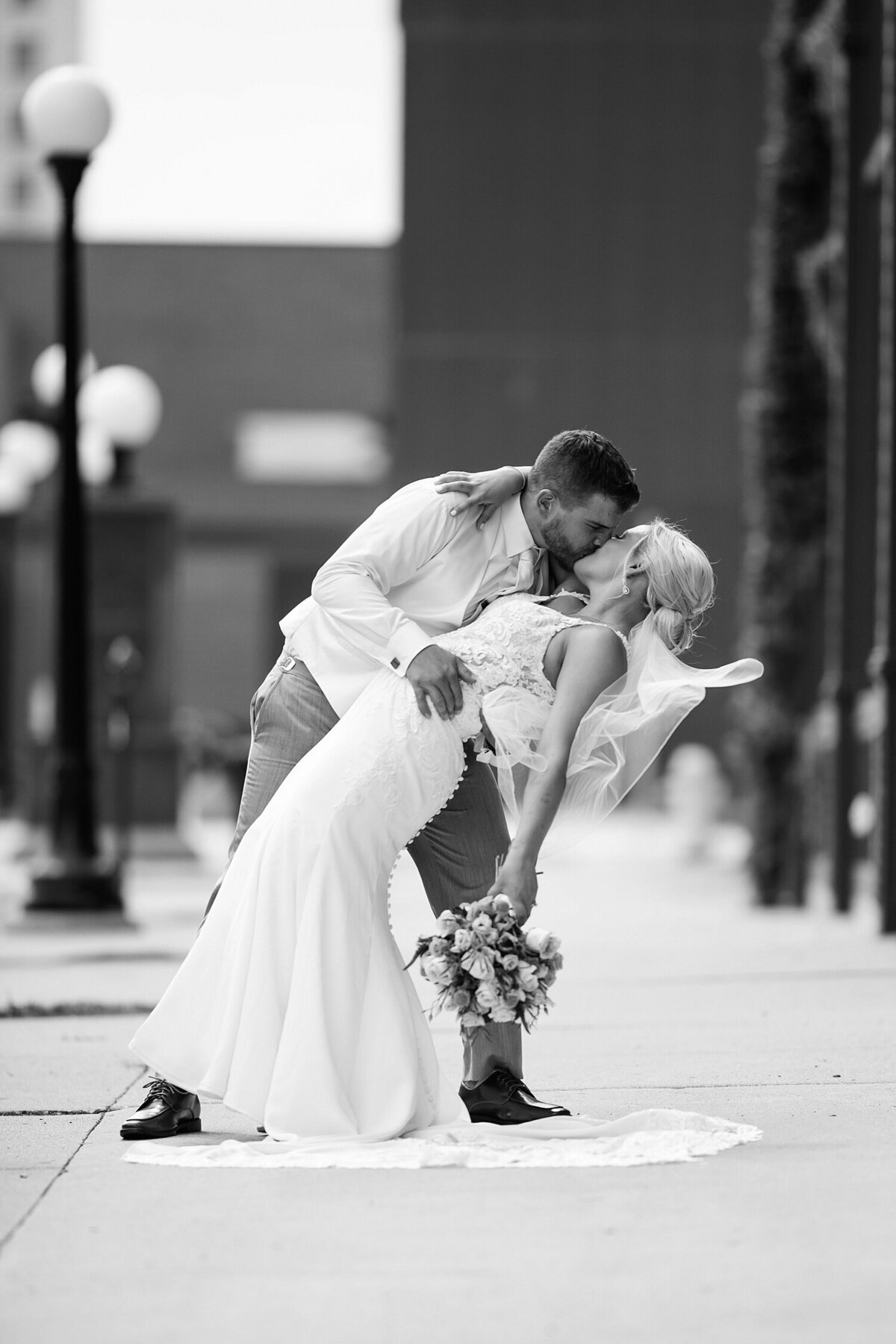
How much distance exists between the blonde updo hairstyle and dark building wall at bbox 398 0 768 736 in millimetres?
33238

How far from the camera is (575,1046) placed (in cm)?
660

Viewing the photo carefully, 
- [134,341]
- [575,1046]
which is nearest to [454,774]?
[575,1046]

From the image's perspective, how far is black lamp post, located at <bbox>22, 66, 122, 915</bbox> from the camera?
1173 cm

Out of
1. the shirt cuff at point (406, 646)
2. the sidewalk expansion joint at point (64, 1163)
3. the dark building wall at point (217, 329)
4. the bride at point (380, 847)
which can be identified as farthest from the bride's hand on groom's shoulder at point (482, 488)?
the dark building wall at point (217, 329)

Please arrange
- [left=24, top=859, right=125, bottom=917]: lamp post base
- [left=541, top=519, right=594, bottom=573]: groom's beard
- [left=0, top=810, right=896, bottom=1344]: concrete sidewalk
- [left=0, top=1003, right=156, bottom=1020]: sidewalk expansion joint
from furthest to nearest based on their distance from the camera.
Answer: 1. [left=24, top=859, right=125, bottom=917]: lamp post base
2. [left=0, top=1003, right=156, bottom=1020]: sidewalk expansion joint
3. [left=541, top=519, right=594, bottom=573]: groom's beard
4. [left=0, top=810, right=896, bottom=1344]: concrete sidewalk

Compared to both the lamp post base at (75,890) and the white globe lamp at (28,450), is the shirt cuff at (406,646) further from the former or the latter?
the white globe lamp at (28,450)

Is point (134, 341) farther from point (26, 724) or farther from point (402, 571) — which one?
point (402, 571)

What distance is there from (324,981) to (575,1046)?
6.86 feet

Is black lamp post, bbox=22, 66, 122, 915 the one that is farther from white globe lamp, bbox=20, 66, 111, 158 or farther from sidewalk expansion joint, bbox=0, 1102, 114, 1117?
sidewalk expansion joint, bbox=0, 1102, 114, 1117

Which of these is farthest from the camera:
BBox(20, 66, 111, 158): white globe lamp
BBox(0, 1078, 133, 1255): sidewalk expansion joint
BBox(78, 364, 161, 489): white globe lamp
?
BBox(78, 364, 161, 489): white globe lamp

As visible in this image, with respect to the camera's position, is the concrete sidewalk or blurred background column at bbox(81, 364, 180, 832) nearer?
the concrete sidewalk

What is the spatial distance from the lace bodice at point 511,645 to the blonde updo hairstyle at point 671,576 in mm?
199

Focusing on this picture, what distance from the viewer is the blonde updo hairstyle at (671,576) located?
16.5 feet

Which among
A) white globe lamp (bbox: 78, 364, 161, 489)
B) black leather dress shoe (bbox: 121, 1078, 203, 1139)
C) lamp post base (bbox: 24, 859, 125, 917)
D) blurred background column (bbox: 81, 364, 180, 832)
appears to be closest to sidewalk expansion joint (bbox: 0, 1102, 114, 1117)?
black leather dress shoe (bbox: 121, 1078, 203, 1139)
